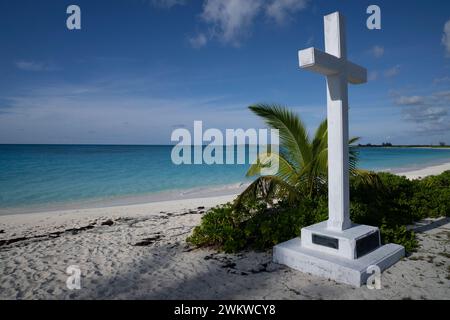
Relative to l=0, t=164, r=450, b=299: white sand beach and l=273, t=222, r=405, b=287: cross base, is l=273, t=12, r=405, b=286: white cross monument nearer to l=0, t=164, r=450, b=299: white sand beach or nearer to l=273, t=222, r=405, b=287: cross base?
l=273, t=222, r=405, b=287: cross base

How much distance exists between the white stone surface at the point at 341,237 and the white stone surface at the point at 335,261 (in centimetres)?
7

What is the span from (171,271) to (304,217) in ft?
7.94

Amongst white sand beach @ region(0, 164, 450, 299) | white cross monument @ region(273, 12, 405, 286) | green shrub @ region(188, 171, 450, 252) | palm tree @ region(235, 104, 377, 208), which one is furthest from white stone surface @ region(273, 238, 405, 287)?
palm tree @ region(235, 104, 377, 208)

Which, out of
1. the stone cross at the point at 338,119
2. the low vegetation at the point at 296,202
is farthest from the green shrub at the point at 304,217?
the stone cross at the point at 338,119

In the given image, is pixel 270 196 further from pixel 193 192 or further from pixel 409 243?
pixel 193 192

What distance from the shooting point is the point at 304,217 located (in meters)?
4.96

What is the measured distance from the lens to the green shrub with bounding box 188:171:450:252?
15.1 ft

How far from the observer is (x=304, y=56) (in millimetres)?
3428

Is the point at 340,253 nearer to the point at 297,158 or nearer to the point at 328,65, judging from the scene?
the point at 328,65

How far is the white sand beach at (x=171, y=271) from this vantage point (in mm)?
3258

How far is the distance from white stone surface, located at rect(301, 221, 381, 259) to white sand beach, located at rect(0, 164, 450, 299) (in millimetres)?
438

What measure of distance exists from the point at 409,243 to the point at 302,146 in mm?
2594

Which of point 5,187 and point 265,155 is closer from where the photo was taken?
point 265,155
